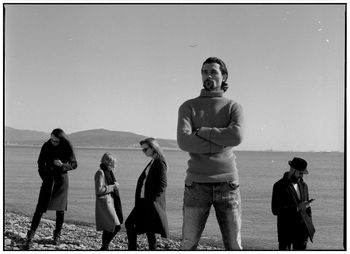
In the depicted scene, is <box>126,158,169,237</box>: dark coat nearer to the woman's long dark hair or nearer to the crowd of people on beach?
the crowd of people on beach

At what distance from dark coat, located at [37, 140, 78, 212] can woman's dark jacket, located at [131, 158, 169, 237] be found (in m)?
0.92

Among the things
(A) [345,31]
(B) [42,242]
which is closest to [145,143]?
(B) [42,242]

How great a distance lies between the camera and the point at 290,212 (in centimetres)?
513

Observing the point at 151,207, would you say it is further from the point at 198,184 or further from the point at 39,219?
the point at 39,219

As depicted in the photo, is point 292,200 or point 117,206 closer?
point 292,200

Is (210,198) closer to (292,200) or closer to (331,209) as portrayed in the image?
(292,200)

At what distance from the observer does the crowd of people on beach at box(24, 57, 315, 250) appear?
395 cm

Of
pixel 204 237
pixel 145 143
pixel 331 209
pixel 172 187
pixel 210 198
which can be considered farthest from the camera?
pixel 172 187

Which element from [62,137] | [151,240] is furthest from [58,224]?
[151,240]

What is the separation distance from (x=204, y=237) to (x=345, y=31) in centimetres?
516

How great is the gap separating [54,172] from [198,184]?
2.14 metres

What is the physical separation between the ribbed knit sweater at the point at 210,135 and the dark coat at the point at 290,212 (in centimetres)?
122

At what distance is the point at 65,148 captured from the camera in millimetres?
5488

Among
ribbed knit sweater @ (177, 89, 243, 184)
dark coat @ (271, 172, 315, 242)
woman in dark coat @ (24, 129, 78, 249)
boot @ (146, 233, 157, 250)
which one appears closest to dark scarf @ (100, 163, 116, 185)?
woman in dark coat @ (24, 129, 78, 249)
